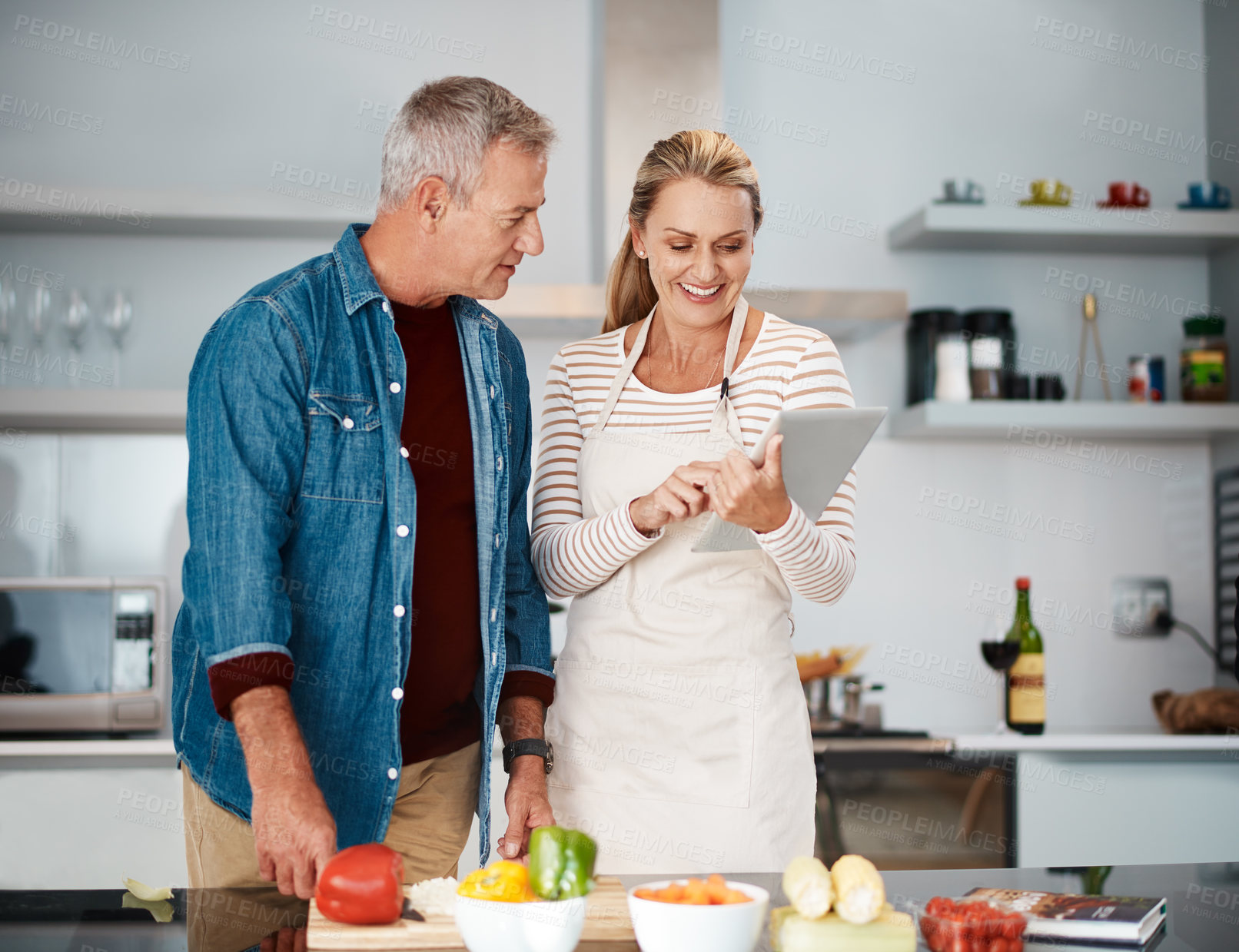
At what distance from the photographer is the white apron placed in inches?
54.6

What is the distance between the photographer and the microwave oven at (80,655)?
254cm

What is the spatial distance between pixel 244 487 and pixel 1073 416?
90.2 inches

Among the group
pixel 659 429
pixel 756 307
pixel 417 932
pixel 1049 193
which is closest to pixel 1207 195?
pixel 1049 193

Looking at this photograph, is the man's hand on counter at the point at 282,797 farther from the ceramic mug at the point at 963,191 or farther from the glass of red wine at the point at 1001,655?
the ceramic mug at the point at 963,191

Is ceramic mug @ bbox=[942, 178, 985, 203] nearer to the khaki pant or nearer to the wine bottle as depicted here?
the wine bottle

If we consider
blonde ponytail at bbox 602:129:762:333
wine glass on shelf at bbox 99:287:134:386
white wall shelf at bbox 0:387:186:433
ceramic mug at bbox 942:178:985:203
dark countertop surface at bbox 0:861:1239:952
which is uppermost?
ceramic mug at bbox 942:178:985:203

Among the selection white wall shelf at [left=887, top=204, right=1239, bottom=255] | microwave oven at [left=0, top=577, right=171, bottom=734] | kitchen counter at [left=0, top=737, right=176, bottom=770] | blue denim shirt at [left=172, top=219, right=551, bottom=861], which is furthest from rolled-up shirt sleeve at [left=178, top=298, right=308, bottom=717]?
white wall shelf at [left=887, top=204, right=1239, bottom=255]

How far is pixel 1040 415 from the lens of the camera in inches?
113

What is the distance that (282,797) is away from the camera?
1.07 metres

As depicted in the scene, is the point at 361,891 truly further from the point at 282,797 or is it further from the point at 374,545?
the point at 374,545

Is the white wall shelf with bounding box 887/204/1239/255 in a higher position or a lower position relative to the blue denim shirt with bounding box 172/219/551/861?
higher

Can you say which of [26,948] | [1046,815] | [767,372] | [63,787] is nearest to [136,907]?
[26,948]

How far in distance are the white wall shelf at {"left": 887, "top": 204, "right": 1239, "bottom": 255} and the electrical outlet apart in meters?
0.91

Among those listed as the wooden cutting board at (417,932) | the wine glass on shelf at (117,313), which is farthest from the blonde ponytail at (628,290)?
the wine glass on shelf at (117,313)
